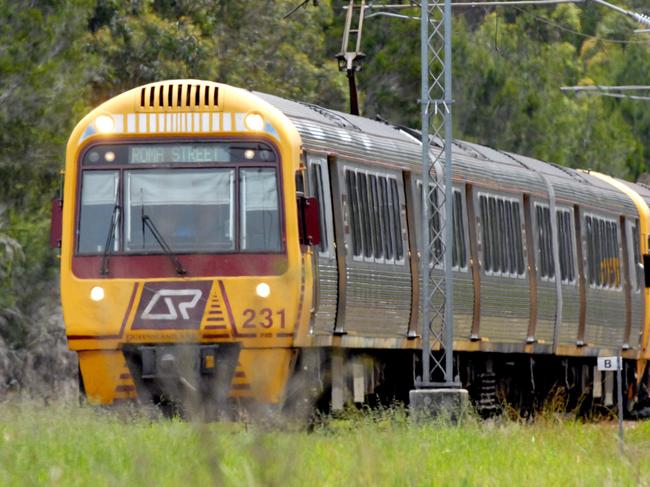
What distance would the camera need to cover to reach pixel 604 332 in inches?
1113

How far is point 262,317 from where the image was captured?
17422 millimetres

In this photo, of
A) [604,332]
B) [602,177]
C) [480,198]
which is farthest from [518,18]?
[480,198]

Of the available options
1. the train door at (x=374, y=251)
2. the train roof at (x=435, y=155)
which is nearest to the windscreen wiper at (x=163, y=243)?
the train roof at (x=435, y=155)

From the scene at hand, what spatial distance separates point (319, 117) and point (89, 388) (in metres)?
3.69

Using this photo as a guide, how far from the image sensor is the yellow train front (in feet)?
57.0

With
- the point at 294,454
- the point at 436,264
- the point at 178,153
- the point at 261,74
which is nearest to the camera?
the point at 294,454

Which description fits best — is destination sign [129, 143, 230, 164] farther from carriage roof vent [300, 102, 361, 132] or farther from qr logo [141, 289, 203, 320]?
carriage roof vent [300, 102, 361, 132]

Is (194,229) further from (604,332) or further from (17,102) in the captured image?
(17,102)

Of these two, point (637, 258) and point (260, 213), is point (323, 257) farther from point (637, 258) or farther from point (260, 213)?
point (637, 258)

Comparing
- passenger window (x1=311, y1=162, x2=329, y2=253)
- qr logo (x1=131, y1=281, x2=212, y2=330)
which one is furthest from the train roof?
qr logo (x1=131, y1=281, x2=212, y2=330)

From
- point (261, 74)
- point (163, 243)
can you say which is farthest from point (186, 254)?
point (261, 74)

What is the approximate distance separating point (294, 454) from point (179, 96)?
11.5 metres

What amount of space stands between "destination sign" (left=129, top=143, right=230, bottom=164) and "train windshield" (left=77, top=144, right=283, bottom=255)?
0.16ft

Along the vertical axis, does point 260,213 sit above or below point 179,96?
below
